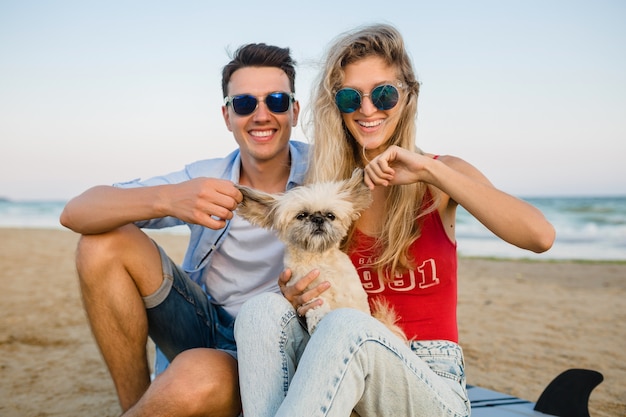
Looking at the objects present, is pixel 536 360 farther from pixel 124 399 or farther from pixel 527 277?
pixel 527 277

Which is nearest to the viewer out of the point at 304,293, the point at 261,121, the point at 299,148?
the point at 304,293

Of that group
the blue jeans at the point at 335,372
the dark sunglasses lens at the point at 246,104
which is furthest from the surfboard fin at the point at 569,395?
the dark sunglasses lens at the point at 246,104

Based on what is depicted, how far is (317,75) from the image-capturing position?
305 centimetres

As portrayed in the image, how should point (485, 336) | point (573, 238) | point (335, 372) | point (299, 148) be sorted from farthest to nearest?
point (573, 238), point (485, 336), point (299, 148), point (335, 372)

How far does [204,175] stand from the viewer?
3434 millimetres

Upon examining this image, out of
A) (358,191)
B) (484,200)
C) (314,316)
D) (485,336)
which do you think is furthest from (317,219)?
(485,336)

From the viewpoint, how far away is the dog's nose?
2.61 m

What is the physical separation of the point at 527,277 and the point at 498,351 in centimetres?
479

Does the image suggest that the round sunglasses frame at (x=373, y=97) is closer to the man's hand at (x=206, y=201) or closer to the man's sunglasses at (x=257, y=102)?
the man's sunglasses at (x=257, y=102)

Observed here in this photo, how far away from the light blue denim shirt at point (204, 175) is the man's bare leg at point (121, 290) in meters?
0.30

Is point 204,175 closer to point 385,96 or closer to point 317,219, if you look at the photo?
point 317,219

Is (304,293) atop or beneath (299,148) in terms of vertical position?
beneath

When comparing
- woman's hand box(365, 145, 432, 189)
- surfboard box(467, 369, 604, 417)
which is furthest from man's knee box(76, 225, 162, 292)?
surfboard box(467, 369, 604, 417)

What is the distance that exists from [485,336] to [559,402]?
2.93 meters
